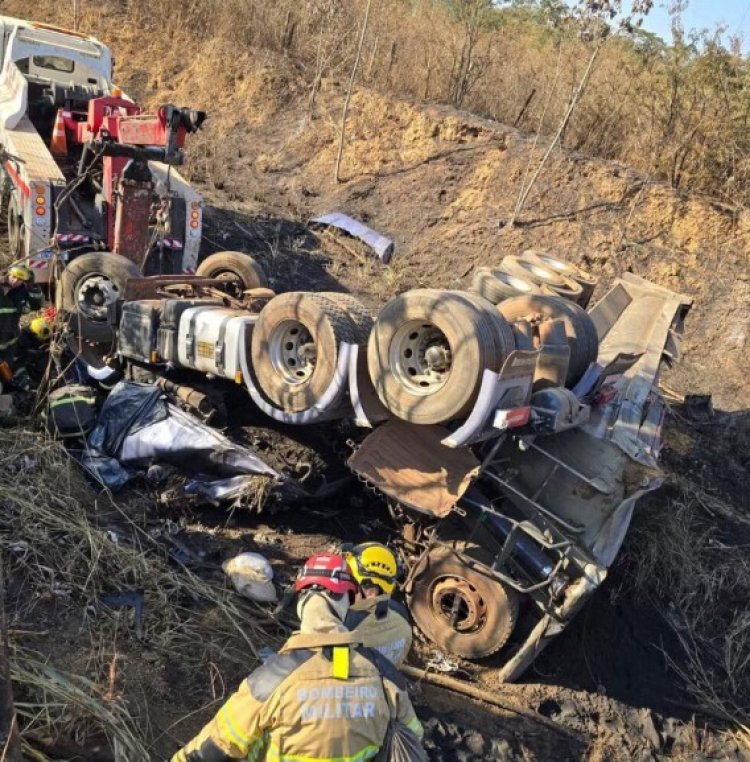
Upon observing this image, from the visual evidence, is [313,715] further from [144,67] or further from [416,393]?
[144,67]

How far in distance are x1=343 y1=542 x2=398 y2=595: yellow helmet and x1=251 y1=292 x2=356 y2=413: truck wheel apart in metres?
1.67

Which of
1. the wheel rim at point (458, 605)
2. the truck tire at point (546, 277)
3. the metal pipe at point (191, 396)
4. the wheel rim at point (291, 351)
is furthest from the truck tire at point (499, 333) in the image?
the truck tire at point (546, 277)

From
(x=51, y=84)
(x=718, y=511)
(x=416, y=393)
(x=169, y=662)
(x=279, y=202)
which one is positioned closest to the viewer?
(x=169, y=662)

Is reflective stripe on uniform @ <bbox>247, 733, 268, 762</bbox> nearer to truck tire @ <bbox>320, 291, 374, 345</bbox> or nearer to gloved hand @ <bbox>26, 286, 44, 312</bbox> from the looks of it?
truck tire @ <bbox>320, 291, 374, 345</bbox>

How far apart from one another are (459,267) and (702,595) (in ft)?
20.0

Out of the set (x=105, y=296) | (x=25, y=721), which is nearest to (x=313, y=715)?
(x=25, y=721)

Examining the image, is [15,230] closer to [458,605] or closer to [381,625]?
[458,605]

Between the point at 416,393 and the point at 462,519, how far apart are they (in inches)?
36.4

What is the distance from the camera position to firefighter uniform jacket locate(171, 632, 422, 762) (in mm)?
2300

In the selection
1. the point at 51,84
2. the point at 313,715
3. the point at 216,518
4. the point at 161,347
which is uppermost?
the point at 51,84

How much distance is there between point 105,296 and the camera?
668cm

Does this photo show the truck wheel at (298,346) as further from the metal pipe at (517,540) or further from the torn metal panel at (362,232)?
the torn metal panel at (362,232)

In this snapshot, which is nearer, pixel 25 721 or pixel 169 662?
pixel 25 721

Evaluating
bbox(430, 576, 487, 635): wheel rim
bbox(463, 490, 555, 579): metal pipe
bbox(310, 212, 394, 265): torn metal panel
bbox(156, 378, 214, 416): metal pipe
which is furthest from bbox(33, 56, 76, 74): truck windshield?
bbox(430, 576, 487, 635): wheel rim
